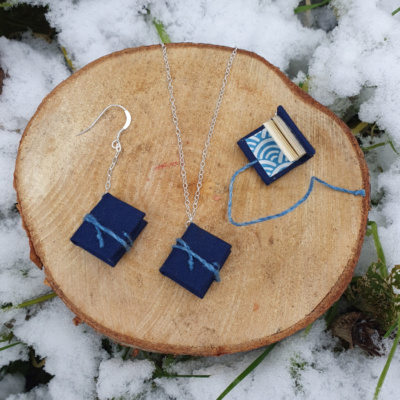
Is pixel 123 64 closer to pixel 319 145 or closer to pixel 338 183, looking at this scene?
pixel 319 145

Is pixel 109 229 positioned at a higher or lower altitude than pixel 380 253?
higher

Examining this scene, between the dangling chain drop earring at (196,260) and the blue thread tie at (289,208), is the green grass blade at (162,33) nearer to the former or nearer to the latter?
the blue thread tie at (289,208)

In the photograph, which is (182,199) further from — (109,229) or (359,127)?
(359,127)

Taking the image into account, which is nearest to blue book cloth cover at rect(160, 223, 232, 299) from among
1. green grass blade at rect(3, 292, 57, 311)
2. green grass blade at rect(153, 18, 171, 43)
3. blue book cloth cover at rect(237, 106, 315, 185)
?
blue book cloth cover at rect(237, 106, 315, 185)

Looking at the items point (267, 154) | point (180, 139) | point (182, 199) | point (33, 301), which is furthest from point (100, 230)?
point (33, 301)

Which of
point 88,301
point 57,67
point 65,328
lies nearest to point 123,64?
point 57,67

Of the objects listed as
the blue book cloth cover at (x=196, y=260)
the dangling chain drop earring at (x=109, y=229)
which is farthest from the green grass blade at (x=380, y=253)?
the dangling chain drop earring at (x=109, y=229)

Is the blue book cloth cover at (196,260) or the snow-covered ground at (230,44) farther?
the snow-covered ground at (230,44)

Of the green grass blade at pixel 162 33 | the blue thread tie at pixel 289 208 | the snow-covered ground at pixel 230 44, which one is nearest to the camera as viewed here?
the blue thread tie at pixel 289 208
